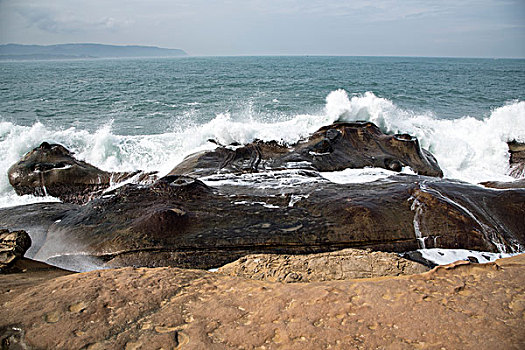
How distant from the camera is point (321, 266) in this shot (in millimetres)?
2881

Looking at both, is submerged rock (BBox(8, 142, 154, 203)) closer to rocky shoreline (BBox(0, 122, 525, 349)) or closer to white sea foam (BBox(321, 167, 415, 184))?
rocky shoreline (BBox(0, 122, 525, 349))

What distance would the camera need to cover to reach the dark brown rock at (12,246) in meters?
3.00

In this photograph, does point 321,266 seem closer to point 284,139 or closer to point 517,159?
point 284,139

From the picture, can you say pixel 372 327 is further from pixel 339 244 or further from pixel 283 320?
pixel 339 244

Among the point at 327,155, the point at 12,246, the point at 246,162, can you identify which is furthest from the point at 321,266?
the point at 327,155

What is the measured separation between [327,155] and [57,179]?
481cm

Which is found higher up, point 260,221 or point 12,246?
point 260,221

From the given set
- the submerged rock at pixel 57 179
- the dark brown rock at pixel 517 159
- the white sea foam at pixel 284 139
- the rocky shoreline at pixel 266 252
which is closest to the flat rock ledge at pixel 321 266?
the rocky shoreline at pixel 266 252

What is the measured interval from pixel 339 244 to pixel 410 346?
6.05ft

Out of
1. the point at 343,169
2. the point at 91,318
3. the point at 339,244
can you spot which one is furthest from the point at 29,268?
the point at 343,169

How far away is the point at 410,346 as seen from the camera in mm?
1503

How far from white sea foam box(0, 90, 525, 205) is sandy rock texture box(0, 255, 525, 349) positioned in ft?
13.1

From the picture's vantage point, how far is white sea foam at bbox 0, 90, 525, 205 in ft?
24.8

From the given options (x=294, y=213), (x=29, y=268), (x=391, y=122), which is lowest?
(x=29, y=268)
